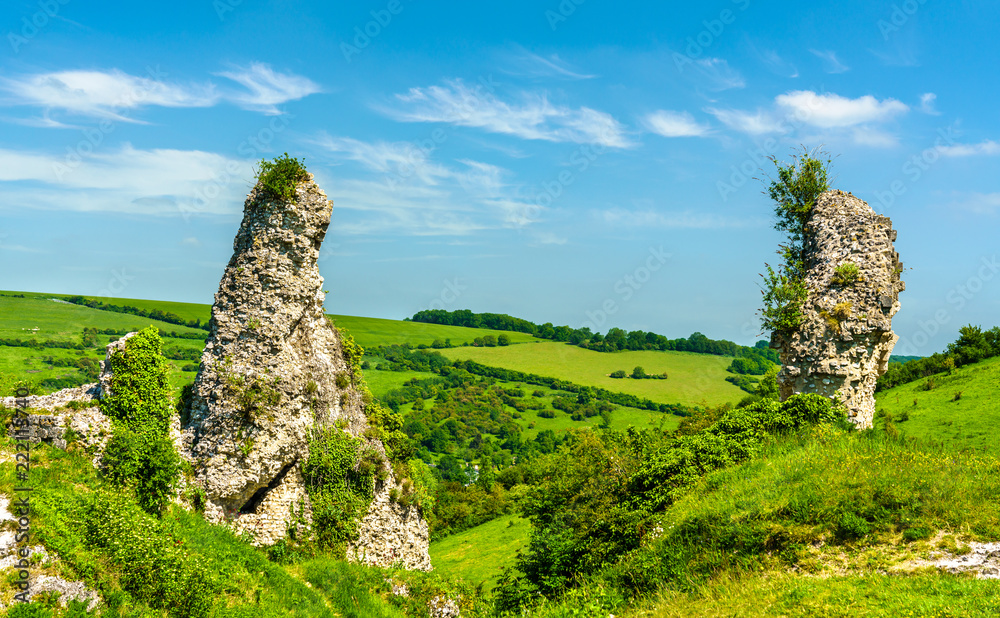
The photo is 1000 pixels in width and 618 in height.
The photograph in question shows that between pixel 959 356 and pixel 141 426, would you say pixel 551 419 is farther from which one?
pixel 141 426

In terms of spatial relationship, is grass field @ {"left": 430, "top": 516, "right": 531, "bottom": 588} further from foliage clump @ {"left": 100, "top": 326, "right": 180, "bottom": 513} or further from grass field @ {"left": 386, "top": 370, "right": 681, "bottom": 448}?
grass field @ {"left": 386, "top": 370, "right": 681, "bottom": 448}

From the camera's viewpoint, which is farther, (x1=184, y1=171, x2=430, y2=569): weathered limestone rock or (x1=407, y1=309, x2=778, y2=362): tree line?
(x1=407, y1=309, x2=778, y2=362): tree line

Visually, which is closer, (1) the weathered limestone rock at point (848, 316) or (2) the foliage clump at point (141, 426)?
(2) the foliage clump at point (141, 426)

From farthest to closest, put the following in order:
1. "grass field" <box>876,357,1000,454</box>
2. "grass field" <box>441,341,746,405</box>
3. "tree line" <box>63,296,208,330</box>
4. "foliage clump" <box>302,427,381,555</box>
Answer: "tree line" <box>63,296,208,330</box>
"grass field" <box>441,341,746,405</box>
"grass field" <box>876,357,1000,454</box>
"foliage clump" <box>302,427,381,555</box>

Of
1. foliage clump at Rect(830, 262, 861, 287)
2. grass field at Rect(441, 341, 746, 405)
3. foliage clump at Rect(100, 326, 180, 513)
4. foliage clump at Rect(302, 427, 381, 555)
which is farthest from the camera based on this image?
grass field at Rect(441, 341, 746, 405)

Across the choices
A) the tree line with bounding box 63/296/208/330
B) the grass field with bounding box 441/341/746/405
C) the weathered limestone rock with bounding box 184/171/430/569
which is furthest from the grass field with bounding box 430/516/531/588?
the tree line with bounding box 63/296/208/330

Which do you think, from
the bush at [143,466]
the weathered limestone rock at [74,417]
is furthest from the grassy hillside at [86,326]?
the bush at [143,466]

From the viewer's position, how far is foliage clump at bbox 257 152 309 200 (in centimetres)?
1755

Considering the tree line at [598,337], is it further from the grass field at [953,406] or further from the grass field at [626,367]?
the grass field at [953,406]

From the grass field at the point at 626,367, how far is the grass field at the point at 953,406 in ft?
189

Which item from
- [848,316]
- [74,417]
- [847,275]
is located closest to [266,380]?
[74,417]

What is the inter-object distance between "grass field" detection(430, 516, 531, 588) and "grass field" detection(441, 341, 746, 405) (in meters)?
53.8

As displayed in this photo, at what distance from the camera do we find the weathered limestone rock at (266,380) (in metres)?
16.3

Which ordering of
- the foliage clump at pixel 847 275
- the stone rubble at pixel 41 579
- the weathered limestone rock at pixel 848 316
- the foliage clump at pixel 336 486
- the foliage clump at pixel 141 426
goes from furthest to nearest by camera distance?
the foliage clump at pixel 336 486 < the foliage clump at pixel 847 275 < the weathered limestone rock at pixel 848 316 < the foliage clump at pixel 141 426 < the stone rubble at pixel 41 579
